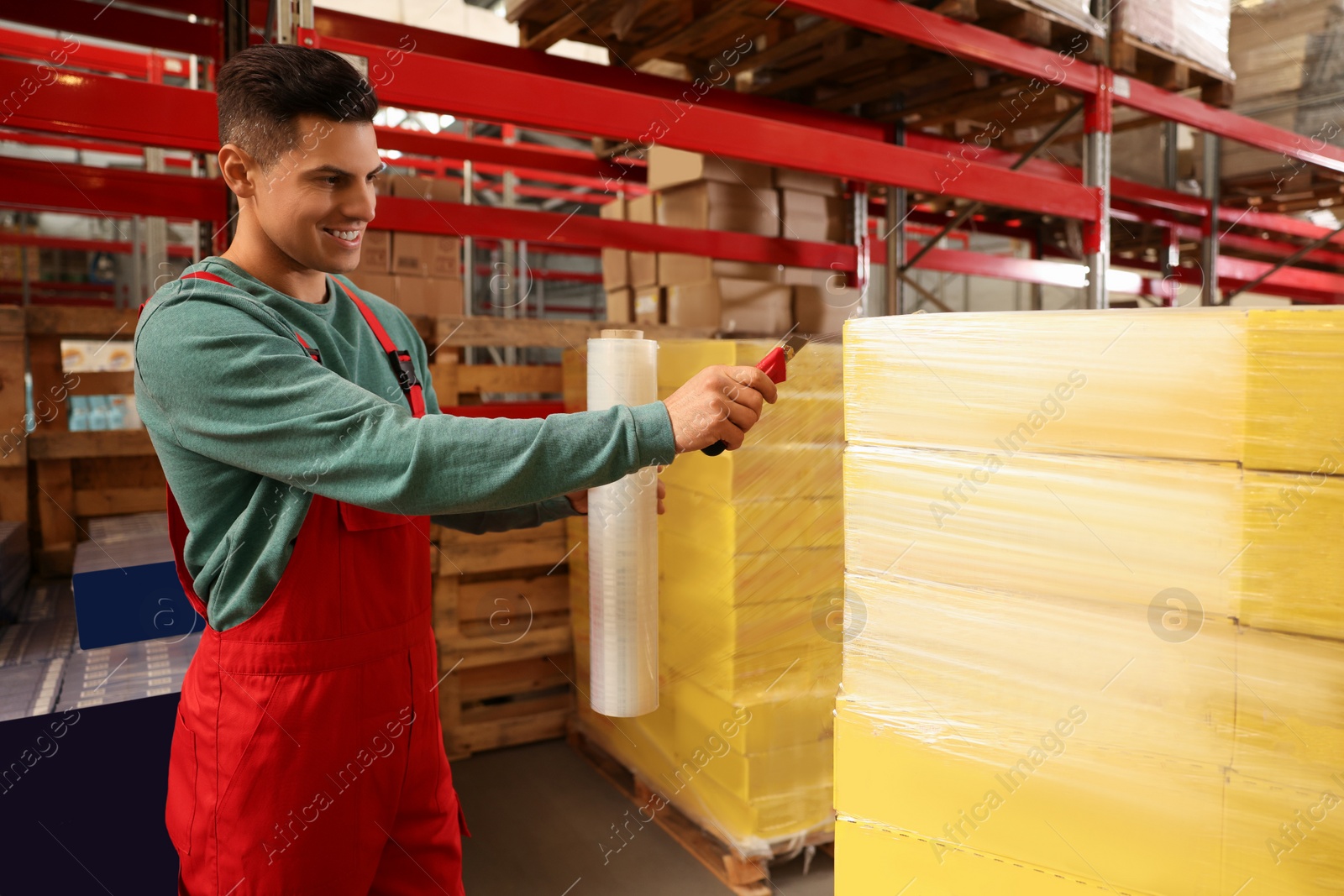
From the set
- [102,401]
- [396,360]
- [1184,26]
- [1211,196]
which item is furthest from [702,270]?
[102,401]

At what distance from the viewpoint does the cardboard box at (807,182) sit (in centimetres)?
486

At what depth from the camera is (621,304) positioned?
5637 millimetres

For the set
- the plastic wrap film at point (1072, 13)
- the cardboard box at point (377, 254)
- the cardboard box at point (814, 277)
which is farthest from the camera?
the cardboard box at point (814, 277)

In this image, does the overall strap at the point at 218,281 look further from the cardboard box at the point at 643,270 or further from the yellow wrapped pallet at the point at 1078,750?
the cardboard box at the point at 643,270

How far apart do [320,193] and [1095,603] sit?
1.54m

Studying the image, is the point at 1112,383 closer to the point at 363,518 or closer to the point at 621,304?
the point at 363,518

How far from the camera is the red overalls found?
1.51 m

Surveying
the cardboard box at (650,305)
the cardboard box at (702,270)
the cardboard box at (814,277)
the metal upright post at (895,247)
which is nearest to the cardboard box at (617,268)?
the cardboard box at (650,305)

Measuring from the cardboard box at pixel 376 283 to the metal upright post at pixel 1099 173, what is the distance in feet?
11.9

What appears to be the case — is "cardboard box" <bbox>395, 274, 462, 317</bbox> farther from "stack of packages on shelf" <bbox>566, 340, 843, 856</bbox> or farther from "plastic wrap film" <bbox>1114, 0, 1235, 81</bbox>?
"plastic wrap film" <bbox>1114, 0, 1235, 81</bbox>

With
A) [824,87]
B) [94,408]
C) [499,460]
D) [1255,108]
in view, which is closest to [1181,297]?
[1255,108]

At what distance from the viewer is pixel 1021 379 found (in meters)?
1.45

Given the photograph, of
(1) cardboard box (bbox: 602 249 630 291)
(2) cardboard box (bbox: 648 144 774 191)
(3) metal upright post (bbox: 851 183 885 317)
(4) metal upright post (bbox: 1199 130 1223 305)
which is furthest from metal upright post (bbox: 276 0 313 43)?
(4) metal upright post (bbox: 1199 130 1223 305)

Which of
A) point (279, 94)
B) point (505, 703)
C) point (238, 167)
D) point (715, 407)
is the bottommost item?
point (505, 703)
